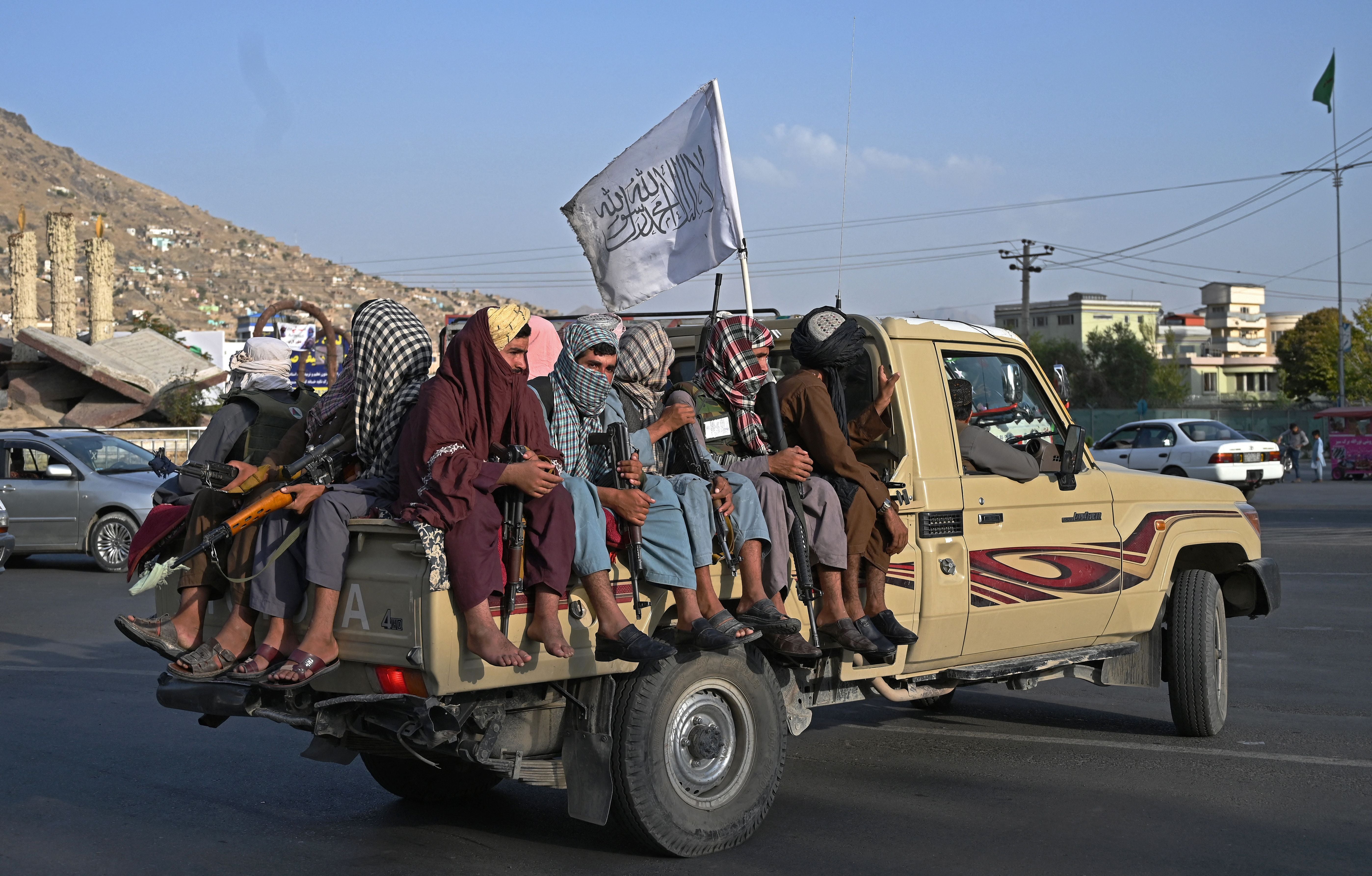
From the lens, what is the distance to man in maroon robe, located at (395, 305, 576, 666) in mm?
4496

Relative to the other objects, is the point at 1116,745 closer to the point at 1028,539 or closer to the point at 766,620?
the point at 1028,539

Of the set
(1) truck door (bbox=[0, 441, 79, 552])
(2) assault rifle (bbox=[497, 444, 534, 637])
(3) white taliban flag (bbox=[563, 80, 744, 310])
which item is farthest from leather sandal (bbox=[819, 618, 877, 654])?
(1) truck door (bbox=[0, 441, 79, 552])

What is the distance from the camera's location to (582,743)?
495 centimetres

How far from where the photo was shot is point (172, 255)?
4370 inches

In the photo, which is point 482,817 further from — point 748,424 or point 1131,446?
point 1131,446

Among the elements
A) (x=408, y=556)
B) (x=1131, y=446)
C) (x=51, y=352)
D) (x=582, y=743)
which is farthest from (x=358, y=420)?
(x=51, y=352)

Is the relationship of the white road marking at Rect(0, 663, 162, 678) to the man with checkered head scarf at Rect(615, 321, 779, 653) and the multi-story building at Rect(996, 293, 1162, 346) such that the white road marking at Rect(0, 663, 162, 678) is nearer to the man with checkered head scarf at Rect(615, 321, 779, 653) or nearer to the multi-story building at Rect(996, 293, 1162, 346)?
the man with checkered head scarf at Rect(615, 321, 779, 653)

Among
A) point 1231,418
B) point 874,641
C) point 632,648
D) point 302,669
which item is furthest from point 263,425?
point 1231,418

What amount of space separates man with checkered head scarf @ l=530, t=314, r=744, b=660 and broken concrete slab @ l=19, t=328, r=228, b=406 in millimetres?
38851

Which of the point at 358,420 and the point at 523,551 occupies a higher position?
the point at 358,420

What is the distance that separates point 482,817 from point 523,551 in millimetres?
1834

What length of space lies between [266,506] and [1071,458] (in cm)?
389

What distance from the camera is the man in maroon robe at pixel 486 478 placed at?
4.50 meters

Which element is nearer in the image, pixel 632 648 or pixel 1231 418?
pixel 632 648
